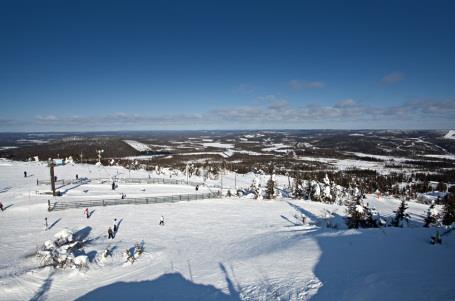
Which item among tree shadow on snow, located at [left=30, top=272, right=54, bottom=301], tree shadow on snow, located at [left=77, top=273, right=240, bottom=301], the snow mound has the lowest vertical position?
tree shadow on snow, located at [left=30, top=272, right=54, bottom=301]

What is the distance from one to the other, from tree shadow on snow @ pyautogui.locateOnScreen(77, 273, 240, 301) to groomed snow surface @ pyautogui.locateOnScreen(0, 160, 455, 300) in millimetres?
54

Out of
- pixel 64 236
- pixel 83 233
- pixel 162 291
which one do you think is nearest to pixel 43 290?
pixel 64 236

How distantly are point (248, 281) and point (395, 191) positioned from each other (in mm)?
92551

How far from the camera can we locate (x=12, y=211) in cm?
3256

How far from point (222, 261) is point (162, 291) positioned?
4871 millimetres

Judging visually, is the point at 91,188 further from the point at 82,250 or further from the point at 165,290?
the point at 165,290

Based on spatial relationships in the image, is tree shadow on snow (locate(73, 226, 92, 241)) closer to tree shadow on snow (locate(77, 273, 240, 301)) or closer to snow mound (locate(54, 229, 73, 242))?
snow mound (locate(54, 229, 73, 242))

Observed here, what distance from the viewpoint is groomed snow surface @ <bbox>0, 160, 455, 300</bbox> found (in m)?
14.2

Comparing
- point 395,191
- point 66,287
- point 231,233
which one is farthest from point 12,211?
point 395,191

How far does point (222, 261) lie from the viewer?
1952cm

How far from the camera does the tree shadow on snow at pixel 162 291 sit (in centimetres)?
1480

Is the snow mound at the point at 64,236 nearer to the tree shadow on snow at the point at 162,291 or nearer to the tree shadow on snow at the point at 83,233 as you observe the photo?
the tree shadow on snow at the point at 83,233

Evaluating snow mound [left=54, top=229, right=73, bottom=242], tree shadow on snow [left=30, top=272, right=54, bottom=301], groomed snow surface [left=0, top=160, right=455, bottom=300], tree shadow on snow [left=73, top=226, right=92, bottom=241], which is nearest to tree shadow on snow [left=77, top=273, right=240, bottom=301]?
groomed snow surface [left=0, top=160, right=455, bottom=300]

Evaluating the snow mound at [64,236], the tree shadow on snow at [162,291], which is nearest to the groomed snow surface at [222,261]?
the tree shadow on snow at [162,291]
